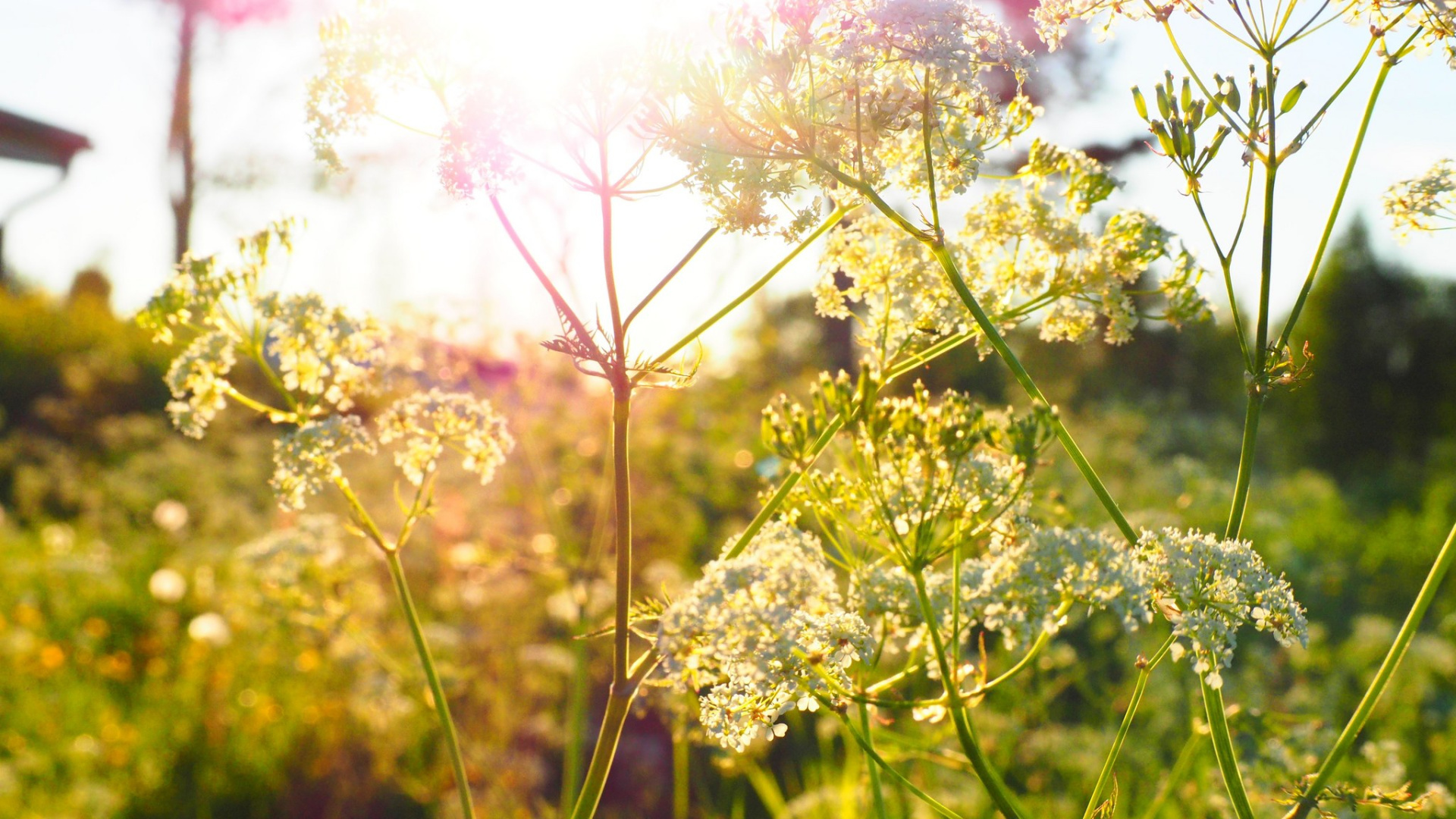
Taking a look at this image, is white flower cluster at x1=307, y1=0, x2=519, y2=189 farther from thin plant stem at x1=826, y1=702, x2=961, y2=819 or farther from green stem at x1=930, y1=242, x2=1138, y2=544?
thin plant stem at x1=826, y1=702, x2=961, y2=819

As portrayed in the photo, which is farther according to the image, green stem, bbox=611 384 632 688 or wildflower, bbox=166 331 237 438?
wildflower, bbox=166 331 237 438

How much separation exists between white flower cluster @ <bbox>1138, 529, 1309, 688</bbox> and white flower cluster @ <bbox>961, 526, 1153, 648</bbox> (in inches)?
1.3

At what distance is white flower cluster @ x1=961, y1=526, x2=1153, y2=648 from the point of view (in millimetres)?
1329

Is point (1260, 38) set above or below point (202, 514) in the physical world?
above

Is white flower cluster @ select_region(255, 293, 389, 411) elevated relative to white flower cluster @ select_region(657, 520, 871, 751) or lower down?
elevated

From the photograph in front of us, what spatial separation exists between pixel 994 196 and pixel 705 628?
3.55ft

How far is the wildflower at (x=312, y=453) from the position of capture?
5.80 ft

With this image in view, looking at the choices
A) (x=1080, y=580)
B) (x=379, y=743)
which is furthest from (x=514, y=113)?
(x=379, y=743)

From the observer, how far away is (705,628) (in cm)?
125

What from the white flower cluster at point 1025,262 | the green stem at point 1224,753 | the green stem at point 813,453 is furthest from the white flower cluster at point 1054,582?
the white flower cluster at point 1025,262

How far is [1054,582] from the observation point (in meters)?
1.41

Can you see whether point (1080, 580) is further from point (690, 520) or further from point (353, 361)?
point (690, 520)

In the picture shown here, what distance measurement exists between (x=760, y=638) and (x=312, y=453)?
3.20 feet

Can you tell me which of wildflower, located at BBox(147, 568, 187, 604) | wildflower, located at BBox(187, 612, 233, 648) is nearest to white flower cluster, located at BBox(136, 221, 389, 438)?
wildflower, located at BBox(187, 612, 233, 648)
